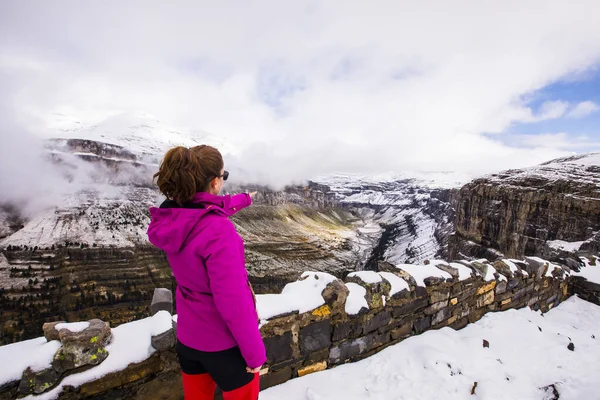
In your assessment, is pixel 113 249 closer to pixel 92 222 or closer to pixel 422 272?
pixel 92 222

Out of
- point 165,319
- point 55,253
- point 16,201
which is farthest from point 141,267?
point 165,319

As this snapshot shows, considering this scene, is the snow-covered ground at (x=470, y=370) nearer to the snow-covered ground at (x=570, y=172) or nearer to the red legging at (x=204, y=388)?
the red legging at (x=204, y=388)

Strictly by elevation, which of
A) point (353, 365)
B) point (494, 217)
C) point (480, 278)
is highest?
point (480, 278)

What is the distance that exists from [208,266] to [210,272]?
5 cm

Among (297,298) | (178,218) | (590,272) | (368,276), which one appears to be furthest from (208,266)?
(590,272)

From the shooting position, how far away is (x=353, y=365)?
4.61m

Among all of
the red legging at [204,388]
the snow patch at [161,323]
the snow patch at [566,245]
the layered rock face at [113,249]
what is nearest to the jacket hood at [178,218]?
the red legging at [204,388]

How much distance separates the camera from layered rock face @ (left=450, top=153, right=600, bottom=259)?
25797 millimetres

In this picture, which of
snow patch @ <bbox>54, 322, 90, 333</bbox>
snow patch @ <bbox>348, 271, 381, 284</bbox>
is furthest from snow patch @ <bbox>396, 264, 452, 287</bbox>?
snow patch @ <bbox>54, 322, 90, 333</bbox>

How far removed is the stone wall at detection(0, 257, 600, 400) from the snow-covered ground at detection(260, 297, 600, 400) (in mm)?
215

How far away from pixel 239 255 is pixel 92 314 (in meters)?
98.1

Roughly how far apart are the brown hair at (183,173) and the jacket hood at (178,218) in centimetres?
7

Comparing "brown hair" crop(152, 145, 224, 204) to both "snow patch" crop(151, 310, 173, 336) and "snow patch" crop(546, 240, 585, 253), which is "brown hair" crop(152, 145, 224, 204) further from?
"snow patch" crop(546, 240, 585, 253)

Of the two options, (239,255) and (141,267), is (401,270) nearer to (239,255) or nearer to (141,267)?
(239,255)
